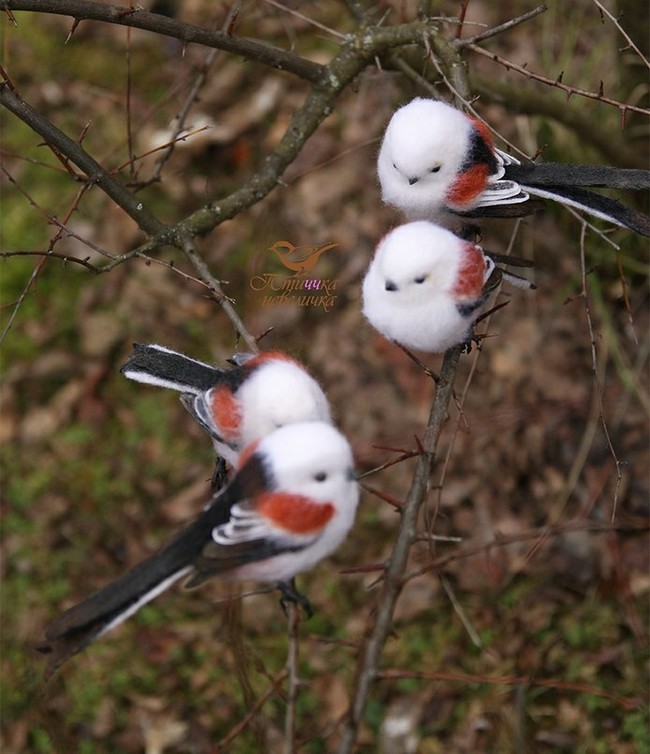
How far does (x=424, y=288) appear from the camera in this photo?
5.40 feet

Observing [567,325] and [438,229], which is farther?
[567,325]

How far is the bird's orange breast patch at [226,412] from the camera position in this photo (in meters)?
1.57

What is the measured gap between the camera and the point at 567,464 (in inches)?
126

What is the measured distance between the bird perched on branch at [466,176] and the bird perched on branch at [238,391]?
1.60 feet

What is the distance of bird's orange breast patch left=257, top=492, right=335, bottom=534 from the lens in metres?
1.36

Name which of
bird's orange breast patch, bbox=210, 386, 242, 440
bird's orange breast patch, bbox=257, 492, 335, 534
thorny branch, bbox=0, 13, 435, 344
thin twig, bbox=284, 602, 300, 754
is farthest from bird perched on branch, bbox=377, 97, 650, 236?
thin twig, bbox=284, 602, 300, 754

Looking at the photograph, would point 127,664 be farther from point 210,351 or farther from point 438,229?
point 438,229

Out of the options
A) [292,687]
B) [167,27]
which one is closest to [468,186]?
[167,27]

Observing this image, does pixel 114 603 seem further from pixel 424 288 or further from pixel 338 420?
pixel 338 420

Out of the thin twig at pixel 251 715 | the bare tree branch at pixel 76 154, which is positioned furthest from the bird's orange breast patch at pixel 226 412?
the bare tree branch at pixel 76 154

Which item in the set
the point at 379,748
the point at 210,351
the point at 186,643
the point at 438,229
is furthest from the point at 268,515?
the point at 210,351

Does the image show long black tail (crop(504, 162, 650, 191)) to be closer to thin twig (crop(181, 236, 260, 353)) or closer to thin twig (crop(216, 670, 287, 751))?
thin twig (crop(181, 236, 260, 353))

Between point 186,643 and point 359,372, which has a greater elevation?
point 359,372

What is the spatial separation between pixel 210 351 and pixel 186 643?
1.23m
